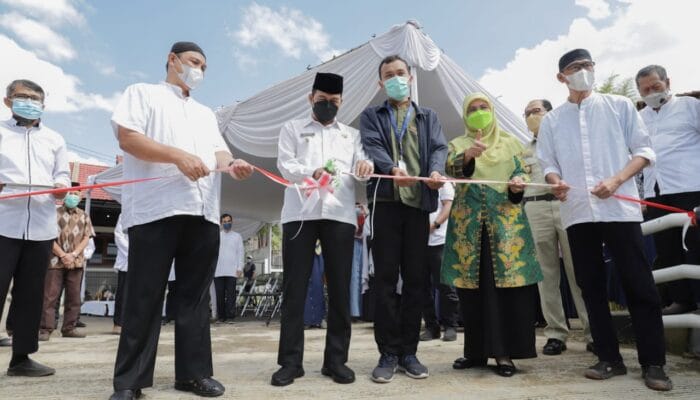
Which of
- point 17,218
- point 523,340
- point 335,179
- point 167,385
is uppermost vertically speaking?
point 335,179

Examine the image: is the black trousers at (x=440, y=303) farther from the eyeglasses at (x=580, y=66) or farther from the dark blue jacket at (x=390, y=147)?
the eyeglasses at (x=580, y=66)

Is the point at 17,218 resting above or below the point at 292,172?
below

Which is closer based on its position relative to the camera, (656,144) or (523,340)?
(523,340)

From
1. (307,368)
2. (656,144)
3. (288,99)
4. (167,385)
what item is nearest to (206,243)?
(167,385)

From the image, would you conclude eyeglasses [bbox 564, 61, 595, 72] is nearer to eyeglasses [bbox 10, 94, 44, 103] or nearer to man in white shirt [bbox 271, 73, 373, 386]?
man in white shirt [bbox 271, 73, 373, 386]

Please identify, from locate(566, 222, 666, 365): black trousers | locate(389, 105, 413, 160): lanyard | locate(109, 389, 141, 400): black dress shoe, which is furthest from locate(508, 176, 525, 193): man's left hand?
locate(109, 389, 141, 400): black dress shoe

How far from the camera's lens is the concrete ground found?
2031 mm

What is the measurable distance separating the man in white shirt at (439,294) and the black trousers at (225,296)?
3553 millimetres

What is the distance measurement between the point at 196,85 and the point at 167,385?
144 cm

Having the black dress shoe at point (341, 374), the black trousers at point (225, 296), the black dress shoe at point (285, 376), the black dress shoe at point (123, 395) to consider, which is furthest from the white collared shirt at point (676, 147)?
the black trousers at point (225, 296)

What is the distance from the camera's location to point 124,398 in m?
1.92

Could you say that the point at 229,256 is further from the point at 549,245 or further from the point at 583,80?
the point at 583,80

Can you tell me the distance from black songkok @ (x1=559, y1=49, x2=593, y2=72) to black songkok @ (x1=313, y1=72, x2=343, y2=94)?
3.84 feet

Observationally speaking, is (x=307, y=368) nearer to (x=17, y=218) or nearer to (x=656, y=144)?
(x=17, y=218)
